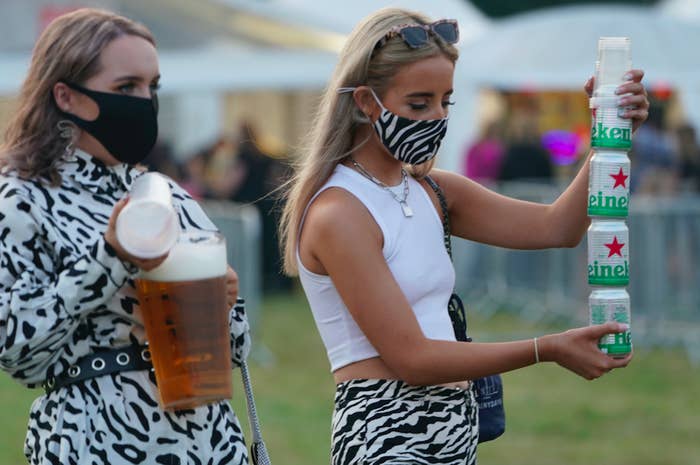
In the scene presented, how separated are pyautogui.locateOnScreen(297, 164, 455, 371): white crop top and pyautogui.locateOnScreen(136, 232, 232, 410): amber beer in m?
0.38

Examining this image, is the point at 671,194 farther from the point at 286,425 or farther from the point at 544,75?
the point at 286,425

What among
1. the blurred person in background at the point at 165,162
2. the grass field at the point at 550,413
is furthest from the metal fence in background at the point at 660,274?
the blurred person in background at the point at 165,162

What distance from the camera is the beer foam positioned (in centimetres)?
276

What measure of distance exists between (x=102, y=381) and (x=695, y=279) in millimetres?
8217

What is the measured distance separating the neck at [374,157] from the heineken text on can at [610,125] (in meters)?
0.50

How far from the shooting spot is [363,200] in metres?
3.14

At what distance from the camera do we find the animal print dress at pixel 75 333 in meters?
2.85

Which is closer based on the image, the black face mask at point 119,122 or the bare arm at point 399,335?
the bare arm at point 399,335

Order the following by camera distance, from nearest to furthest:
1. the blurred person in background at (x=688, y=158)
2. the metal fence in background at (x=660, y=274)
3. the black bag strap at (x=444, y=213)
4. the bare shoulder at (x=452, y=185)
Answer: the black bag strap at (x=444, y=213)
the bare shoulder at (x=452, y=185)
the metal fence in background at (x=660, y=274)
the blurred person in background at (x=688, y=158)

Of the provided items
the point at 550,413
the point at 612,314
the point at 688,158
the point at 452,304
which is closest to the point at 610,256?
the point at 612,314

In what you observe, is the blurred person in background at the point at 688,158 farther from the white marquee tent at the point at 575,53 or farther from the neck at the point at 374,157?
the neck at the point at 374,157

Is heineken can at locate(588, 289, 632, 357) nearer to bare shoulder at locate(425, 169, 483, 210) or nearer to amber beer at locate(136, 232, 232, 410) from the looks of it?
bare shoulder at locate(425, 169, 483, 210)

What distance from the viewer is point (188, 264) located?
276cm

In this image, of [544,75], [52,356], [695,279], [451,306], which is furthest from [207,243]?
[544,75]
